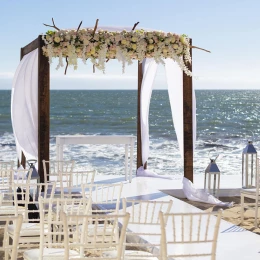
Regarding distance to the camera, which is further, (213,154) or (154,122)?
(154,122)

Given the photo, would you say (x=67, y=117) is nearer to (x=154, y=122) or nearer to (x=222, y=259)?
(x=154, y=122)

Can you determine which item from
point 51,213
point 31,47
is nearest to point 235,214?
point 31,47

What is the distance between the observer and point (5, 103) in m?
38.4

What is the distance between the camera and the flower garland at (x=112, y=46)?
26.5ft

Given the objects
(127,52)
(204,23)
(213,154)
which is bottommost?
(213,154)

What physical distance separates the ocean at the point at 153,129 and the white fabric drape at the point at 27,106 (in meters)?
7.42

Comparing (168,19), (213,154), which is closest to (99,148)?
(213,154)

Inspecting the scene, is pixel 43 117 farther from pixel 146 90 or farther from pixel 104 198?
pixel 146 90

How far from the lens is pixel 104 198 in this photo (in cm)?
824

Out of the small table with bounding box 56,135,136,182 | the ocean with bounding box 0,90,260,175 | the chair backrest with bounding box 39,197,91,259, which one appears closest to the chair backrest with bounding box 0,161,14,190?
the chair backrest with bounding box 39,197,91,259

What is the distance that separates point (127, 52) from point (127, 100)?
118 ft

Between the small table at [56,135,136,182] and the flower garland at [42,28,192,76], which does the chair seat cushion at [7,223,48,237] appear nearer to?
the flower garland at [42,28,192,76]

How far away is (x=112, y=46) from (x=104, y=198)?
5.97 feet

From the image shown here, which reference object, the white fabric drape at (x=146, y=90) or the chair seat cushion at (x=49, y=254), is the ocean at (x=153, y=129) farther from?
the chair seat cushion at (x=49, y=254)
